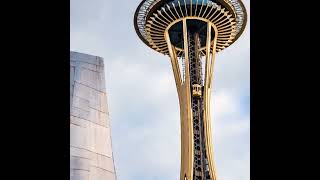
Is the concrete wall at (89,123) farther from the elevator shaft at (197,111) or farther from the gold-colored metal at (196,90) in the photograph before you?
the gold-colored metal at (196,90)

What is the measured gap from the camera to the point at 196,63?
300 feet

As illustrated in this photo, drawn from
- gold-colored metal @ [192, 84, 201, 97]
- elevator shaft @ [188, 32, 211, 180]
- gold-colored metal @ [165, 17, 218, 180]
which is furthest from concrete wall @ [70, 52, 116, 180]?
gold-colored metal @ [192, 84, 201, 97]

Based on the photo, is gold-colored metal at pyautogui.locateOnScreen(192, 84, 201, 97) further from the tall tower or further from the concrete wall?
the concrete wall

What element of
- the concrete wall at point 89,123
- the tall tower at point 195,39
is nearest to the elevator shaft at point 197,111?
the tall tower at point 195,39

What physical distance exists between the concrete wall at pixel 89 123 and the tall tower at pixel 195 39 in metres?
45.7

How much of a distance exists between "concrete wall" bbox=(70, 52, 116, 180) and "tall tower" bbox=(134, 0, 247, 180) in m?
45.7

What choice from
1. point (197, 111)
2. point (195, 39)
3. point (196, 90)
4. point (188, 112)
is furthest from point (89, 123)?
point (195, 39)

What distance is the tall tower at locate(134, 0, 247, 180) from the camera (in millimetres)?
82188

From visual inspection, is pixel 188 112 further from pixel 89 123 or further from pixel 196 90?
pixel 89 123

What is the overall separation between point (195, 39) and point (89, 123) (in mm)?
62367

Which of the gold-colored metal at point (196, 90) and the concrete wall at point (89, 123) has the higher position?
the gold-colored metal at point (196, 90)

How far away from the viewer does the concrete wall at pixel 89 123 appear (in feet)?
106

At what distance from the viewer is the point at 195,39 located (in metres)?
94.6
